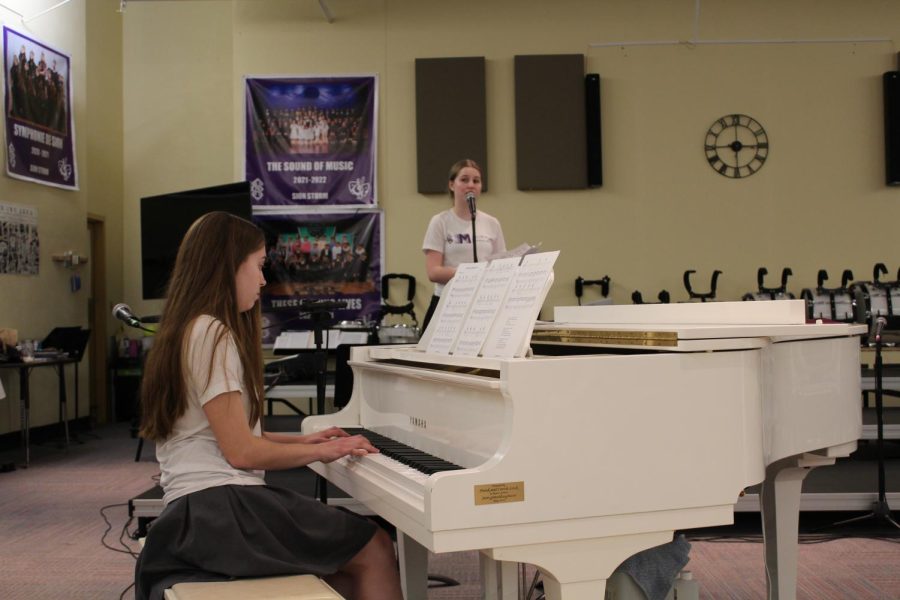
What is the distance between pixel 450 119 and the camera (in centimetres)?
772

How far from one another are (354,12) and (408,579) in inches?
236

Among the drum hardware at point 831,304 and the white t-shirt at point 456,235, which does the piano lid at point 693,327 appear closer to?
the white t-shirt at point 456,235

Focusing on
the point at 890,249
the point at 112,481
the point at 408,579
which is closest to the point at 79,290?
the point at 112,481

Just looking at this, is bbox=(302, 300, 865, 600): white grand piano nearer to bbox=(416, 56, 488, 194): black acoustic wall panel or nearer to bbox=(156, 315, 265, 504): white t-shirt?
bbox=(156, 315, 265, 504): white t-shirt

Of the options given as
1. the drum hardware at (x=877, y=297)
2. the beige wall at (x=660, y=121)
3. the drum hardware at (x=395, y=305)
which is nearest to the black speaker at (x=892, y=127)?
the beige wall at (x=660, y=121)

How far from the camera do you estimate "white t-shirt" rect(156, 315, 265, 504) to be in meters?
2.08

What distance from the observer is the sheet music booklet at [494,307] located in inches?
81.4

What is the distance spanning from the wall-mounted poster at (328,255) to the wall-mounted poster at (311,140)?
152 mm

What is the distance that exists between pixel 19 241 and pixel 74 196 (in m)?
0.97

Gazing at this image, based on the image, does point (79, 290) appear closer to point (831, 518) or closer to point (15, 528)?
point (15, 528)

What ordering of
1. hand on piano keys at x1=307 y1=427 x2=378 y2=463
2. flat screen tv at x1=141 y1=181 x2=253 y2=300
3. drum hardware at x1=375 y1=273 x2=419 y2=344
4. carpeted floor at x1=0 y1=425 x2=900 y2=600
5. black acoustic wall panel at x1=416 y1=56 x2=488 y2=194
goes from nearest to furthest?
hand on piano keys at x1=307 y1=427 x2=378 y2=463 → carpeted floor at x1=0 y1=425 x2=900 y2=600 → flat screen tv at x1=141 y1=181 x2=253 y2=300 → drum hardware at x1=375 y1=273 x2=419 y2=344 → black acoustic wall panel at x1=416 y1=56 x2=488 y2=194

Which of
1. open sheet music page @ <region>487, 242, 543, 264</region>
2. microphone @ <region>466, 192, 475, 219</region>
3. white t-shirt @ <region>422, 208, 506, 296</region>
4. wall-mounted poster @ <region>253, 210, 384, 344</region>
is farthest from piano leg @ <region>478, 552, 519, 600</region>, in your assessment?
wall-mounted poster @ <region>253, 210, 384, 344</region>

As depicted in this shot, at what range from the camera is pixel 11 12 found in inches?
297

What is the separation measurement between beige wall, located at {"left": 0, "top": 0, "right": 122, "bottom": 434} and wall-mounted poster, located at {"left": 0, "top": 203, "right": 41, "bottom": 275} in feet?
0.21
